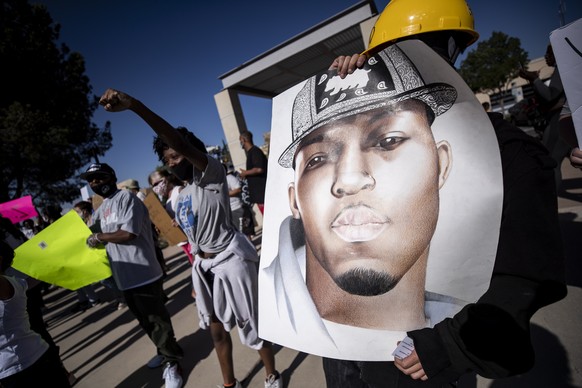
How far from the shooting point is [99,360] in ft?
11.2

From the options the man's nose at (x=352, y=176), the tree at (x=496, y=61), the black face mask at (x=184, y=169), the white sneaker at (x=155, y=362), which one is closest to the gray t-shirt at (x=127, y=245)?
the black face mask at (x=184, y=169)

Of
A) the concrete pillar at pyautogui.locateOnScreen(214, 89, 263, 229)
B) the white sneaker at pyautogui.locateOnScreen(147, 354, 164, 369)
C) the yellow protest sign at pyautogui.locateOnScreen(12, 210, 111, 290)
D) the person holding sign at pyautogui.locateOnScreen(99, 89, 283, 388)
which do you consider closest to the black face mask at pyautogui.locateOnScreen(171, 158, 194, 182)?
the person holding sign at pyautogui.locateOnScreen(99, 89, 283, 388)

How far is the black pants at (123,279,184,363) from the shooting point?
239 cm

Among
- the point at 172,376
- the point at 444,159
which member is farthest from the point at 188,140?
the point at 172,376

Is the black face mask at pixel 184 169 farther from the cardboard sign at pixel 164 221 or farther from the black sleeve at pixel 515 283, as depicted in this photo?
the black sleeve at pixel 515 283

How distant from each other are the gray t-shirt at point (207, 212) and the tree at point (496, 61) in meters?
27.9

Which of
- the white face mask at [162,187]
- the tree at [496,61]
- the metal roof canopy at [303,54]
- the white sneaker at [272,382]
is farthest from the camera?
the tree at [496,61]

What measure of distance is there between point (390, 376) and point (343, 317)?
0.77 feet

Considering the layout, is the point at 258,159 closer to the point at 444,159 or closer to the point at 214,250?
the point at 214,250

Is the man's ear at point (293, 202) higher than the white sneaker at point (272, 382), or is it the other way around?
the man's ear at point (293, 202)

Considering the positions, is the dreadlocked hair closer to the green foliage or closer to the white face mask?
the white face mask

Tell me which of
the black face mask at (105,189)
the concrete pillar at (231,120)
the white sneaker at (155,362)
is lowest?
the white sneaker at (155,362)

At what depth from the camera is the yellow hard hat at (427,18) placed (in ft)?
3.06

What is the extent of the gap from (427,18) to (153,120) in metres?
1.28
